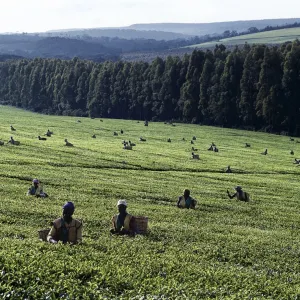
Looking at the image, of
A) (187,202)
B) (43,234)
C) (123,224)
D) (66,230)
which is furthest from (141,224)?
(187,202)

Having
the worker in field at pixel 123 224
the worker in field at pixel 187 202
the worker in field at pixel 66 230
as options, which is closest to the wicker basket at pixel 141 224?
the worker in field at pixel 123 224

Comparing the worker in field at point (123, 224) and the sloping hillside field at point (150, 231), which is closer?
the sloping hillside field at point (150, 231)

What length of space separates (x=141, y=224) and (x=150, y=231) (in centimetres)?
134

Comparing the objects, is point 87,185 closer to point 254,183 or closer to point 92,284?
point 254,183

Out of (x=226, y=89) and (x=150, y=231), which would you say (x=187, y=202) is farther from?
(x=226, y=89)

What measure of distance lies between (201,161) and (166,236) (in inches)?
2030

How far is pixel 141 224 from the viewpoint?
26.2 meters

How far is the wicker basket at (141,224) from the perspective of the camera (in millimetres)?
25984

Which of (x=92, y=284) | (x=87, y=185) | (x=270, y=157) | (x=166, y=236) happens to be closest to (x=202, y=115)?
(x=270, y=157)

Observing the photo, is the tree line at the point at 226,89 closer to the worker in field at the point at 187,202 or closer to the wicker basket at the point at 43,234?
the worker in field at the point at 187,202

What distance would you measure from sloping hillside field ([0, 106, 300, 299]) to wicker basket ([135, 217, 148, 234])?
21.0 inches

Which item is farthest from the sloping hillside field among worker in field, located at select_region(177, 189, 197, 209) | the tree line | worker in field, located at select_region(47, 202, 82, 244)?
the tree line

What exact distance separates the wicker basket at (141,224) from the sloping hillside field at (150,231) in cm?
53

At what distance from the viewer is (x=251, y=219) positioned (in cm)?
3769
